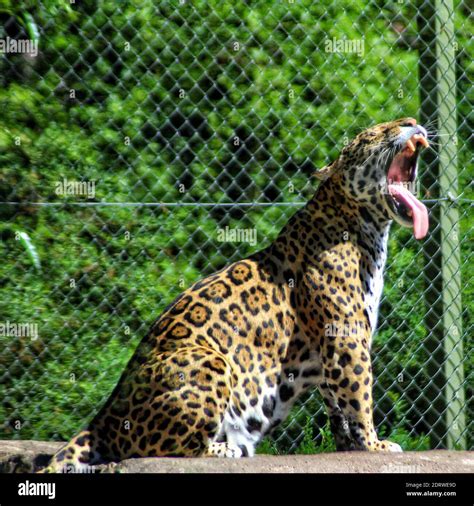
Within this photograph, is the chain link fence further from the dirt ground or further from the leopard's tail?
the leopard's tail

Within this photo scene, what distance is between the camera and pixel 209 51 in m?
7.45

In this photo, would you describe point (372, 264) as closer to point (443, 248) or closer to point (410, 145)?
point (410, 145)

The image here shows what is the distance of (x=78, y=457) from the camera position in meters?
5.38

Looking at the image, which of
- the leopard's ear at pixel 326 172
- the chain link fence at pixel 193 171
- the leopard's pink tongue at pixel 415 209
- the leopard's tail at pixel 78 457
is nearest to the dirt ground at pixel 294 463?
the leopard's tail at pixel 78 457

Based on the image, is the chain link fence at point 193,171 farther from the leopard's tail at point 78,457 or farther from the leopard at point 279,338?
the leopard's tail at point 78,457

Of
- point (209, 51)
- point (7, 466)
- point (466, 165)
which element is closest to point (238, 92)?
point (209, 51)

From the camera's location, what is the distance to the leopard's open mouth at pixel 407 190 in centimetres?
598

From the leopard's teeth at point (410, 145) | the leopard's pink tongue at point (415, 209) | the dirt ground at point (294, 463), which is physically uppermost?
the leopard's teeth at point (410, 145)

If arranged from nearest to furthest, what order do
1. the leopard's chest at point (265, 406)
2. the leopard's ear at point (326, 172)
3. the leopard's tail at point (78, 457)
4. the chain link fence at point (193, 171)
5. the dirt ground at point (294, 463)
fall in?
the dirt ground at point (294, 463)
the leopard's tail at point (78, 457)
the leopard's chest at point (265, 406)
the leopard's ear at point (326, 172)
the chain link fence at point (193, 171)

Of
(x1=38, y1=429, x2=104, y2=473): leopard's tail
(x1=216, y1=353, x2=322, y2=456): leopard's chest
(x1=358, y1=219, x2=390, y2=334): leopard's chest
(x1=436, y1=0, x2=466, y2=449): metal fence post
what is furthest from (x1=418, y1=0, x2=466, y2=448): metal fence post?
(x1=38, y1=429, x2=104, y2=473): leopard's tail

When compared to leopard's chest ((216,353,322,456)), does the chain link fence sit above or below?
above

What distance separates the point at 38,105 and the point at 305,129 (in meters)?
1.67

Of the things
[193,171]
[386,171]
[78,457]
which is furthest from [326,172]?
[78,457]

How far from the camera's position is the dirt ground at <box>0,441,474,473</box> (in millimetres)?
5164
